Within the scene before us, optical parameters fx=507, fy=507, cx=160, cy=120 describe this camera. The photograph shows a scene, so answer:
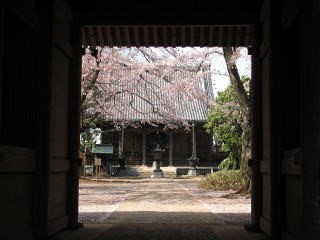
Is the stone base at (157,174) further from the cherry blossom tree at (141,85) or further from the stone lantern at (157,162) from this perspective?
the cherry blossom tree at (141,85)

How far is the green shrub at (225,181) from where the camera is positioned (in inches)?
705

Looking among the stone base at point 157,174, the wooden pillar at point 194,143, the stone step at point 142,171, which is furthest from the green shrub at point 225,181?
the wooden pillar at point 194,143

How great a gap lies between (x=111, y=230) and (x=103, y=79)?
18.5m

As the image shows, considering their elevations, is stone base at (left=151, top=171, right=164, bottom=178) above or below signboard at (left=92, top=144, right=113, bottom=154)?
below

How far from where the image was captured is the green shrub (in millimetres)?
17916

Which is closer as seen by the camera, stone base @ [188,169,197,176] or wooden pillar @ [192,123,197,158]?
stone base @ [188,169,197,176]

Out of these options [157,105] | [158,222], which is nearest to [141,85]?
[157,105]

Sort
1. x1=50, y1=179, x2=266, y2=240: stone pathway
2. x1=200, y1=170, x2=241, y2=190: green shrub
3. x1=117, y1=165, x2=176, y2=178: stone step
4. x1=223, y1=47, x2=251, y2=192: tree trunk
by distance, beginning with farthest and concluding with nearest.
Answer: x1=117, y1=165, x2=176, y2=178: stone step → x1=200, y1=170, x2=241, y2=190: green shrub → x1=223, y1=47, x2=251, y2=192: tree trunk → x1=50, y1=179, x2=266, y2=240: stone pathway

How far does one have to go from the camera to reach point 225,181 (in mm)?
18422

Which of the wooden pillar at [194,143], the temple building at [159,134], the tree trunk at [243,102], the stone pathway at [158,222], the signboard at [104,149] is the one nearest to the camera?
the stone pathway at [158,222]

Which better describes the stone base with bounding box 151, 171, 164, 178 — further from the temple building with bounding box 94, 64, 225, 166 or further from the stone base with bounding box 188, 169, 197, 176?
the temple building with bounding box 94, 64, 225, 166
